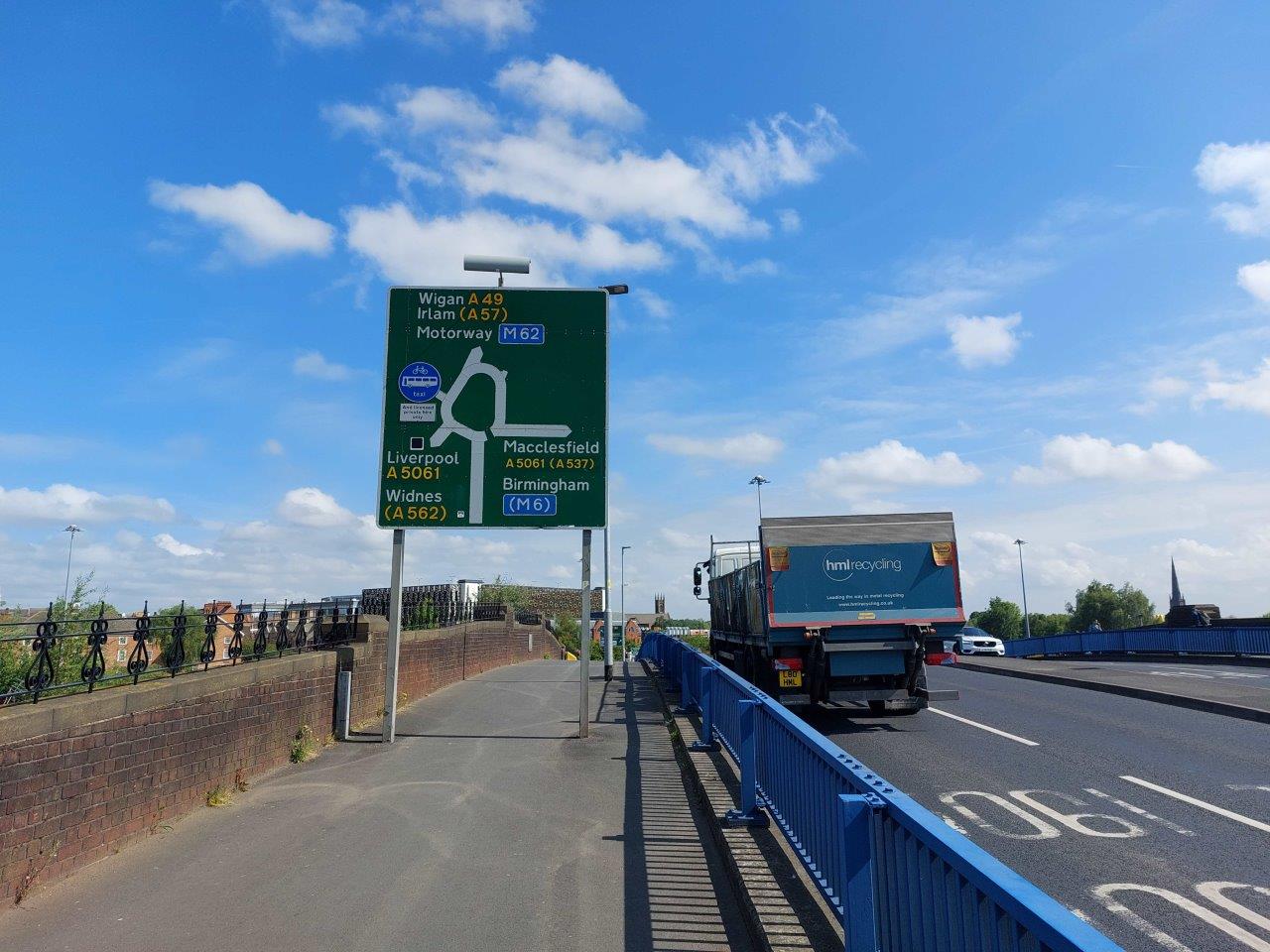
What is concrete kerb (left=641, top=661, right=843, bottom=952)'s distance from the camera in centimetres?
458

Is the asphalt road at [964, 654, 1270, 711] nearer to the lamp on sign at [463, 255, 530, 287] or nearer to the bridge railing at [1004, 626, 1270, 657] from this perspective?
the bridge railing at [1004, 626, 1270, 657]

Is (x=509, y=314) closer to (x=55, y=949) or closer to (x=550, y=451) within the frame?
(x=550, y=451)

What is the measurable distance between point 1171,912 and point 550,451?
950cm

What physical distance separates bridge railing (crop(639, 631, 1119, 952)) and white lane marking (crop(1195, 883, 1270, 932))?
8.20 feet

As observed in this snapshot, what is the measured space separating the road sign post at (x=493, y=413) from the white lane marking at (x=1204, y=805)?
6970 mm

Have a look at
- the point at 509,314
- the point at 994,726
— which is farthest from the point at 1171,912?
the point at 509,314

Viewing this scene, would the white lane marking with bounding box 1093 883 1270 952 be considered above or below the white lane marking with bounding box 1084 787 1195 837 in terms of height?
below

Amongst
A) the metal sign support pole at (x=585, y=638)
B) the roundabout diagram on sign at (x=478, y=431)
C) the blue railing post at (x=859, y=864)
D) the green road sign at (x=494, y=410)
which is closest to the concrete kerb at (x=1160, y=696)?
the metal sign support pole at (x=585, y=638)

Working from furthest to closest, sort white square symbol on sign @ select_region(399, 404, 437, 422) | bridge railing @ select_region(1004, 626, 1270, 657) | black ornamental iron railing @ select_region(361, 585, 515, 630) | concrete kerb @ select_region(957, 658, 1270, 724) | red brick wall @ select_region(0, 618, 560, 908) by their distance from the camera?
bridge railing @ select_region(1004, 626, 1270, 657)
black ornamental iron railing @ select_region(361, 585, 515, 630)
concrete kerb @ select_region(957, 658, 1270, 724)
white square symbol on sign @ select_region(399, 404, 437, 422)
red brick wall @ select_region(0, 618, 560, 908)

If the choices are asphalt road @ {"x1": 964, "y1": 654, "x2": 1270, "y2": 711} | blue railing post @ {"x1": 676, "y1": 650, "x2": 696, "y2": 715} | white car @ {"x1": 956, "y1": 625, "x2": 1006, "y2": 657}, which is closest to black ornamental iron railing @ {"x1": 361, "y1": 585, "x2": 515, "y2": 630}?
blue railing post @ {"x1": 676, "y1": 650, "x2": 696, "y2": 715}

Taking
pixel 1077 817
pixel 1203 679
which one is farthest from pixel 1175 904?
pixel 1203 679

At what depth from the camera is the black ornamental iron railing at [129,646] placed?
6.68m

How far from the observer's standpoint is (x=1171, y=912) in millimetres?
5305

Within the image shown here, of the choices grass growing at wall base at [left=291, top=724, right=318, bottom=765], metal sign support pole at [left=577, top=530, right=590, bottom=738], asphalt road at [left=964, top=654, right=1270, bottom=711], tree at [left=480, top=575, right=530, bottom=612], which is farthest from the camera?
tree at [left=480, top=575, right=530, bottom=612]
